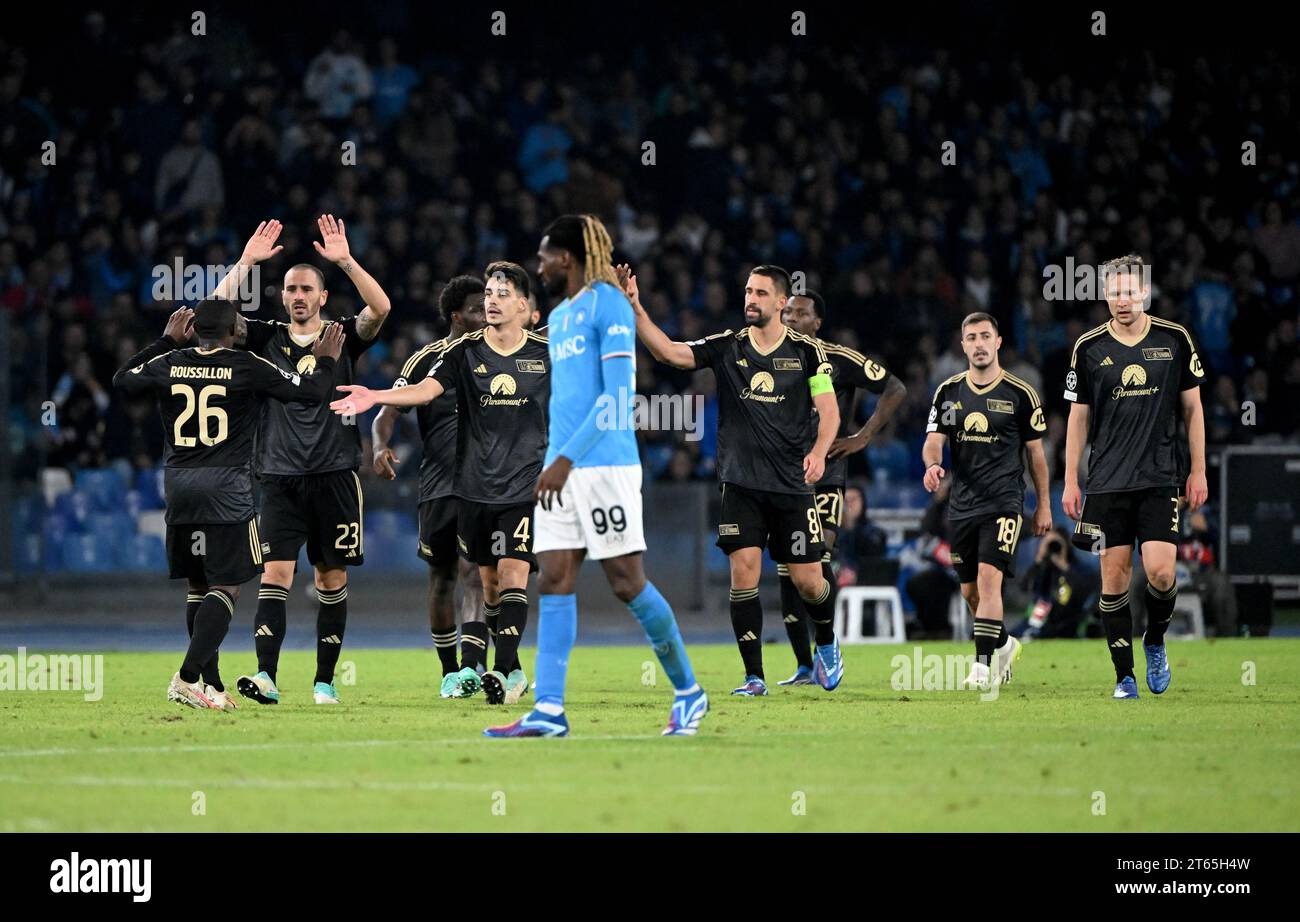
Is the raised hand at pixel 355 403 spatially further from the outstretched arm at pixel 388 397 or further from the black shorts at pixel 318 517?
the black shorts at pixel 318 517

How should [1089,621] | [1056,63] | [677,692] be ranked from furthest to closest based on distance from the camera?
[1056,63] → [1089,621] → [677,692]

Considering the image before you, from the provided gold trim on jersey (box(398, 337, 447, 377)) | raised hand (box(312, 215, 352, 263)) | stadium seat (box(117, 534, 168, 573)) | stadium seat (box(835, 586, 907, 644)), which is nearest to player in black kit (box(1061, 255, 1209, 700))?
gold trim on jersey (box(398, 337, 447, 377))

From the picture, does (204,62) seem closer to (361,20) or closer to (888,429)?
(361,20)

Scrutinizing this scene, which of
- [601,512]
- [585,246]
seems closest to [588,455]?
[601,512]

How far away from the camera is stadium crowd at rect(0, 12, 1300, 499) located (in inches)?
925

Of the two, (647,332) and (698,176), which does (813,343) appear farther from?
(698,176)

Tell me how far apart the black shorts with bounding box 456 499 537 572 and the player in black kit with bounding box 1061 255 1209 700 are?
322 cm

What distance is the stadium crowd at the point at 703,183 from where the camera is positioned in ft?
77.0

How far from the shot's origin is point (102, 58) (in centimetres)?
2525

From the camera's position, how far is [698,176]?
83.7ft

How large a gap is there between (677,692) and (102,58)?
750 inches

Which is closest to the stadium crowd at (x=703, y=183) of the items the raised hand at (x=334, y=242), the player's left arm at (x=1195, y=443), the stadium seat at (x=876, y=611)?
the stadium seat at (x=876, y=611)

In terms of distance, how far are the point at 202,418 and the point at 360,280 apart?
3.94ft
